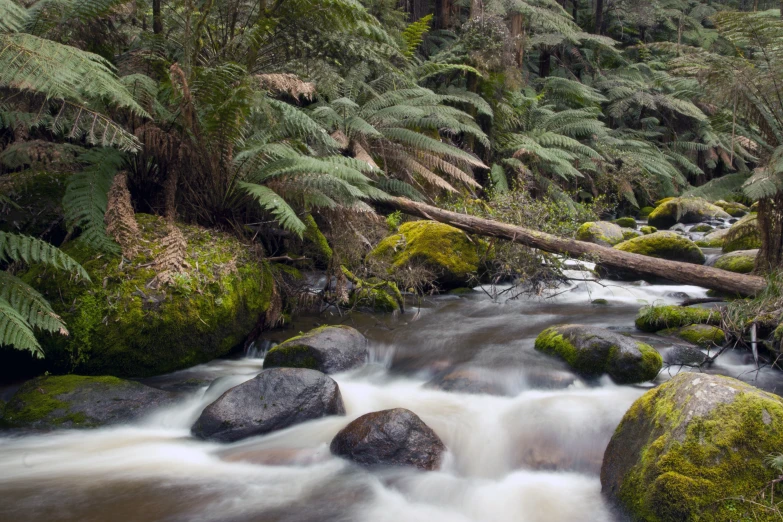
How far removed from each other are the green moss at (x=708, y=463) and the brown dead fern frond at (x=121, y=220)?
3885 mm

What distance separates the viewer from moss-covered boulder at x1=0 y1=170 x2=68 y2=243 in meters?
4.65

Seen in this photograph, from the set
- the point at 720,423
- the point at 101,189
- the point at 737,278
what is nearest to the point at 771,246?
the point at 737,278

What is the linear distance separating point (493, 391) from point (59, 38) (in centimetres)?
498

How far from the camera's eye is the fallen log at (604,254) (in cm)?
546

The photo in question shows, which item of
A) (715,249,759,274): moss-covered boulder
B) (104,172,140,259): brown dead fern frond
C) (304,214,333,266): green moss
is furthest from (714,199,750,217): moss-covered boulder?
(104,172,140,259): brown dead fern frond

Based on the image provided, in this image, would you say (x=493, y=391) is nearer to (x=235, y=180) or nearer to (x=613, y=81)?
(x=235, y=180)

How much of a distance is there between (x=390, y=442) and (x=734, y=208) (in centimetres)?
1456

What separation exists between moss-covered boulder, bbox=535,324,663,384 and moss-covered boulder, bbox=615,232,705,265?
3.65 m

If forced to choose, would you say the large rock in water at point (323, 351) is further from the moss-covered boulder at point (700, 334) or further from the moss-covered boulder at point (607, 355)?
the moss-covered boulder at point (700, 334)

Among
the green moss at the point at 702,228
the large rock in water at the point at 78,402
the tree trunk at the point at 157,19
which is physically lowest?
the green moss at the point at 702,228

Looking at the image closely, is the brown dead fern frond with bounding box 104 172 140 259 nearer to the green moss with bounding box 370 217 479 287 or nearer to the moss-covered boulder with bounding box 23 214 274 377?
the moss-covered boulder with bounding box 23 214 274 377

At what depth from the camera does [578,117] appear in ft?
43.1

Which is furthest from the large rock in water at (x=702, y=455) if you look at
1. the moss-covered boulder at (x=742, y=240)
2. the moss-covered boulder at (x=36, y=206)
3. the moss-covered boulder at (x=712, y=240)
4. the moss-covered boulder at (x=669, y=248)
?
the moss-covered boulder at (x=712, y=240)

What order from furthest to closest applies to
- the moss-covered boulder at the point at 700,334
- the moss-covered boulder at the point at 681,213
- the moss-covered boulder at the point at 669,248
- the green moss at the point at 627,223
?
the green moss at the point at 627,223, the moss-covered boulder at the point at 681,213, the moss-covered boulder at the point at 669,248, the moss-covered boulder at the point at 700,334
